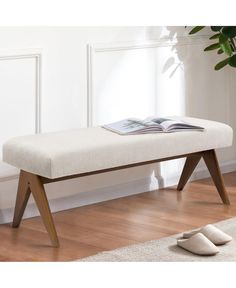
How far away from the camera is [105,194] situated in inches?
141

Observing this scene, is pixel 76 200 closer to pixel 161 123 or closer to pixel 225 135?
pixel 161 123

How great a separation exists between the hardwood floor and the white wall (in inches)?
5.6

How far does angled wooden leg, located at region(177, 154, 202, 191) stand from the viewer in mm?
3637

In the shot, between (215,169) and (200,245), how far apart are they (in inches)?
39.3

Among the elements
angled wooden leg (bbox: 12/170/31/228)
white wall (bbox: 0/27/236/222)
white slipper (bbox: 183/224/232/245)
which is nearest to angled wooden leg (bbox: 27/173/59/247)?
angled wooden leg (bbox: 12/170/31/228)

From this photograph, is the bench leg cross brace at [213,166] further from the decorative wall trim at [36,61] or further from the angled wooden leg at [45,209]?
the angled wooden leg at [45,209]

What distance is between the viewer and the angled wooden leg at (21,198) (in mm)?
2830

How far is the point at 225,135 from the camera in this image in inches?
133

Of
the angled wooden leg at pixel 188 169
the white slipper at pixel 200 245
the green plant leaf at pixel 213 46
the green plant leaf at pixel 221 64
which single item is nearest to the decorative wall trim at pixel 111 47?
the green plant leaf at pixel 213 46

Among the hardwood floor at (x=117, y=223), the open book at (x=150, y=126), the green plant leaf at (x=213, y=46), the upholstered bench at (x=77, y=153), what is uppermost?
the green plant leaf at (x=213, y=46)

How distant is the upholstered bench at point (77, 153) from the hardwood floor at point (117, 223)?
4.4 inches

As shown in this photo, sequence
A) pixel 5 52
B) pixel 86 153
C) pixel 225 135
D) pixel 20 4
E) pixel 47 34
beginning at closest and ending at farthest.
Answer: pixel 20 4, pixel 86 153, pixel 5 52, pixel 47 34, pixel 225 135

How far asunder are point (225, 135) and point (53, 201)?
1.04 m
